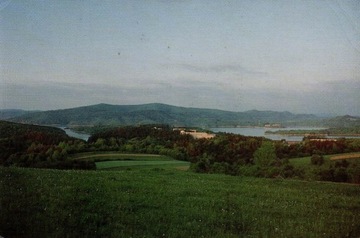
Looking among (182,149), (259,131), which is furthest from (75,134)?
(259,131)

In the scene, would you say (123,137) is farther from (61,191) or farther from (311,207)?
(311,207)

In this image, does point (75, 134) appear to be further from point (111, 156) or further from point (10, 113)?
point (10, 113)

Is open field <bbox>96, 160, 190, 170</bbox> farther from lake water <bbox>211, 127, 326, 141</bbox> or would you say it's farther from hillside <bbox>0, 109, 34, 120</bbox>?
hillside <bbox>0, 109, 34, 120</bbox>

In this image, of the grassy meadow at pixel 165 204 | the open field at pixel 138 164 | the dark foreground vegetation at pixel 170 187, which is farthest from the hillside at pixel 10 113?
the open field at pixel 138 164

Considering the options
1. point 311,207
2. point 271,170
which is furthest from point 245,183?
point 311,207

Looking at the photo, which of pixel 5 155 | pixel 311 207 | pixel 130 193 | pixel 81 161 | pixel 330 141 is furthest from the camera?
pixel 5 155

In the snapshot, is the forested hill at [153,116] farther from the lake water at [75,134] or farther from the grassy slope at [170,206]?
the grassy slope at [170,206]

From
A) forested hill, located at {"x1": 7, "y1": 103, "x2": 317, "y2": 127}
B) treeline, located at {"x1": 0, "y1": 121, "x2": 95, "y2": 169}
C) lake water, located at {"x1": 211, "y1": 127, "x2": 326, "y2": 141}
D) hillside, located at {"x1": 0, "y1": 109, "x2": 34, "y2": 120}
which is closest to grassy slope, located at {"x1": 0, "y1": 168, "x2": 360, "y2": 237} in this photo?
treeline, located at {"x1": 0, "y1": 121, "x2": 95, "y2": 169}
